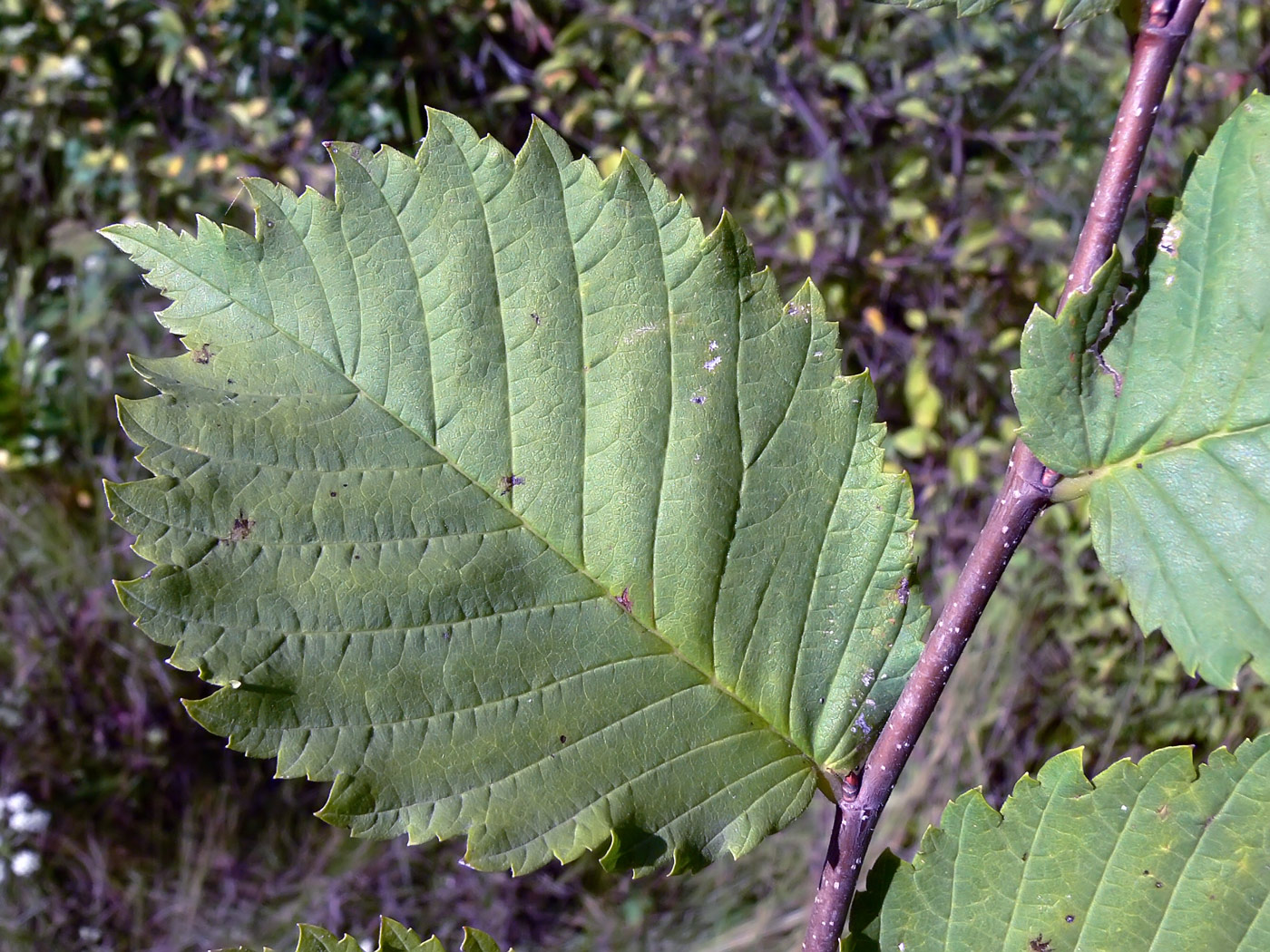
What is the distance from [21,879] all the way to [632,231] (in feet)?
10.9

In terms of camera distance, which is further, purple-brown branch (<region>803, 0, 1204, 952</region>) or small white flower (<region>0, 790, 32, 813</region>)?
small white flower (<region>0, 790, 32, 813</region>)

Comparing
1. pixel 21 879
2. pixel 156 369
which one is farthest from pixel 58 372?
pixel 156 369

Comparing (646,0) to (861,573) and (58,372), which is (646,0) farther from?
(861,573)

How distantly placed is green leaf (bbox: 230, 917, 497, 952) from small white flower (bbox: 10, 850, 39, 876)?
2.93 metres

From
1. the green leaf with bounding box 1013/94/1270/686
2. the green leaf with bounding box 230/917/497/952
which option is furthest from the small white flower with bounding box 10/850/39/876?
the green leaf with bounding box 1013/94/1270/686

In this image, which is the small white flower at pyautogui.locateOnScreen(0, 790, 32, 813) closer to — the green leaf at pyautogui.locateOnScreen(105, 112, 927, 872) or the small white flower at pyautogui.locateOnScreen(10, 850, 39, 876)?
the small white flower at pyautogui.locateOnScreen(10, 850, 39, 876)

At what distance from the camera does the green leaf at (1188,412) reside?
0.53m

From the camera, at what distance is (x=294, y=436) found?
0.59 meters

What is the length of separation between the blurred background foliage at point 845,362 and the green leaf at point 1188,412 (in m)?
2.31

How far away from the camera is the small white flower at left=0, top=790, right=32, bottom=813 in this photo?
118 inches

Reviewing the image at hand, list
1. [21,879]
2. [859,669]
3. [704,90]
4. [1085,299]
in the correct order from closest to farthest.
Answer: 1. [1085,299]
2. [859,669]
3. [21,879]
4. [704,90]

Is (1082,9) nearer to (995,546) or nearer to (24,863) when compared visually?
(995,546)

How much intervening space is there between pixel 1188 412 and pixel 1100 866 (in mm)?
265

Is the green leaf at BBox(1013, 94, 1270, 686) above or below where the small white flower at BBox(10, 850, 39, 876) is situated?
above
